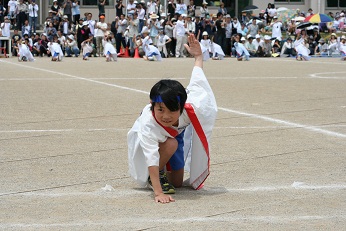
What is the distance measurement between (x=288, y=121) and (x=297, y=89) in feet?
17.0

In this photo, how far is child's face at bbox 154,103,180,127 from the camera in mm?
5438

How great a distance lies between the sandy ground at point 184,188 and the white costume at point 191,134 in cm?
16

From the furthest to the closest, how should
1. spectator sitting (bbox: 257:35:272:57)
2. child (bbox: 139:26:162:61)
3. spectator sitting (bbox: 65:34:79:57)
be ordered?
spectator sitting (bbox: 257:35:272:57) → spectator sitting (bbox: 65:34:79:57) → child (bbox: 139:26:162:61)

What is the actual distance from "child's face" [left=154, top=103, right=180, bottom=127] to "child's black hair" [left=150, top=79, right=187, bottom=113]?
3 centimetres

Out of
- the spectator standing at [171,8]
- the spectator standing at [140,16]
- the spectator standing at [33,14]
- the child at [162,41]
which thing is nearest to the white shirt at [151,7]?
the spectator standing at [171,8]

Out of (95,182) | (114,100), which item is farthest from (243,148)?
(114,100)

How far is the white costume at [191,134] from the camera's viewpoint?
5.56 metres

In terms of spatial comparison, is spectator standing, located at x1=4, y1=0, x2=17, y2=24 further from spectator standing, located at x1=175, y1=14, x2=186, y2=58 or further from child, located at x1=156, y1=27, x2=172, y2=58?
spectator standing, located at x1=175, y1=14, x2=186, y2=58

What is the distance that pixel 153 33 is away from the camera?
33906 mm

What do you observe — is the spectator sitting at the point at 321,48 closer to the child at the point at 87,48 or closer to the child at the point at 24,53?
the child at the point at 87,48

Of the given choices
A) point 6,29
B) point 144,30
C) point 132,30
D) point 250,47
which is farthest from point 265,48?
point 6,29

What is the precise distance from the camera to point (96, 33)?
108 feet

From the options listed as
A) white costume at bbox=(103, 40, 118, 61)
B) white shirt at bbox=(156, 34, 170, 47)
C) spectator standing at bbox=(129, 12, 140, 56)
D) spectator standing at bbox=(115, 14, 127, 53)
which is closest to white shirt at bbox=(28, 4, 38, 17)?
spectator standing at bbox=(115, 14, 127, 53)

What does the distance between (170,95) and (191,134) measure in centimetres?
66
